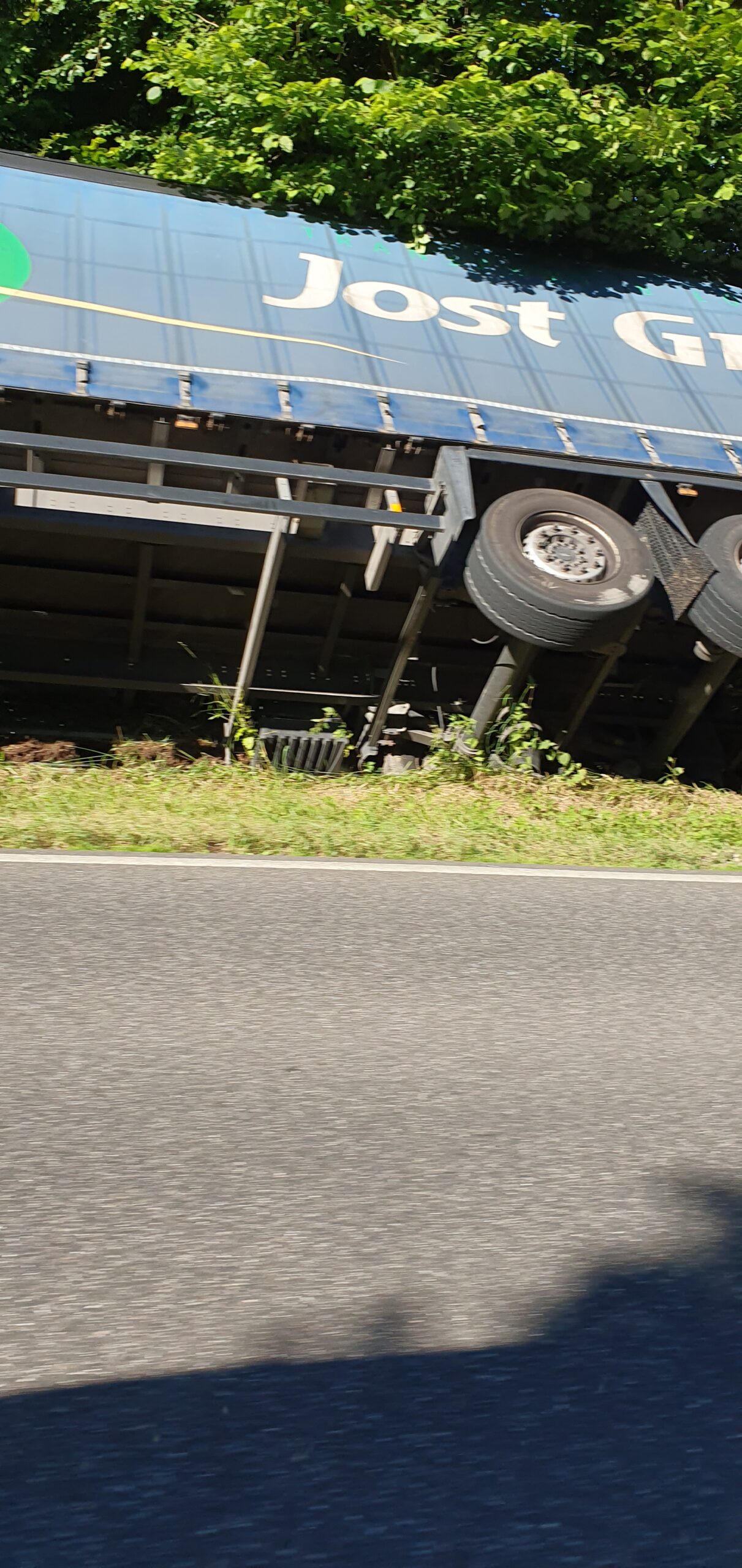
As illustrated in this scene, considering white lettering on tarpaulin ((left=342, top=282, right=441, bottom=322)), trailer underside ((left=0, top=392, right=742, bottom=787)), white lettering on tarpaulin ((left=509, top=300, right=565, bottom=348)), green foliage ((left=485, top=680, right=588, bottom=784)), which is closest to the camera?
trailer underside ((left=0, top=392, right=742, bottom=787))

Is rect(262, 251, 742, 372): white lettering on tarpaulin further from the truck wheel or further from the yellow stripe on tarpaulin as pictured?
the truck wheel

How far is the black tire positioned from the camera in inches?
347

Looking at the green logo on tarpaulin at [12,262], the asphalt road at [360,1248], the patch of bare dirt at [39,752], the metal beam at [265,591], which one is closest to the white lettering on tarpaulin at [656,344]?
the metal beam at [265,591]

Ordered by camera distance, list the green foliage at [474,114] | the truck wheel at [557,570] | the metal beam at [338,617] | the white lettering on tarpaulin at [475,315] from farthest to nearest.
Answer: the green foliage at [474,114] → the white lettering on tarpaulin at [475,315] → the metal beam at [338,617] → the truck wheel at [557,570]

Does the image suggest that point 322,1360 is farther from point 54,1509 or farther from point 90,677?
point 90,677

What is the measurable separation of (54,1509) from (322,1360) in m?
0.71

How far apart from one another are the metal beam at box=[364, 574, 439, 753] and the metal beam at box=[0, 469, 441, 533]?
51 cm

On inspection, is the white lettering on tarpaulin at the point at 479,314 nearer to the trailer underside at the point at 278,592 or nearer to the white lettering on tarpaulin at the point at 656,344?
the white lettering on tarpaulin at the point at 656,344

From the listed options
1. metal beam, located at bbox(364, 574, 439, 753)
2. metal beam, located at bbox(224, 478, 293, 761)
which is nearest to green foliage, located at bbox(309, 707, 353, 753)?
metal beam, located at bbox(364, 574, 439, 753)

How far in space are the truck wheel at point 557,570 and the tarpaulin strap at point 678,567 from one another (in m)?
0.31

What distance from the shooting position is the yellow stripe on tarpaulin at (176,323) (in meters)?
8.89

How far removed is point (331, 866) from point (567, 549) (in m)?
3.57

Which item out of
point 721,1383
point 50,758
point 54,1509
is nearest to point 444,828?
point 50,758

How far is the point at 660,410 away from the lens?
33.4 ft
